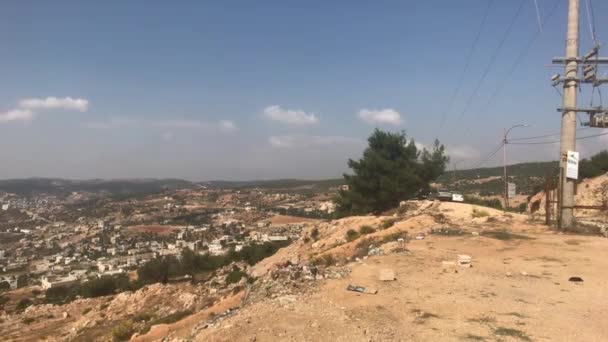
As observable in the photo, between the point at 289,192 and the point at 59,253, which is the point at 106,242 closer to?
the point at 59,253

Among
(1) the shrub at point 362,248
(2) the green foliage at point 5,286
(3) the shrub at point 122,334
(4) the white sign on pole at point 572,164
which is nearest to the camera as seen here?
(3) the shrub at point 122,334

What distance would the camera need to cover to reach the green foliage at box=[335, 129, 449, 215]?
1150 inches

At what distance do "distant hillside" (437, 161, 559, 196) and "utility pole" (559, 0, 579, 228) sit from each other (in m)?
21.0

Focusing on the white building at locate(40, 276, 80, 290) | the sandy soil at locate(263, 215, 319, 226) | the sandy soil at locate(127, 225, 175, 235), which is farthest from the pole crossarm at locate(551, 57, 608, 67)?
the sandy soil at locate(127, 225, 175, 235)

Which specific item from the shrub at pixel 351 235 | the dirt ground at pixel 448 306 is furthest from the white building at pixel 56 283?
the dirt ground at pixel 448 306

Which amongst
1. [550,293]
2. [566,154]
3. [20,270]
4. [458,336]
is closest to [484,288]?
[550,293]

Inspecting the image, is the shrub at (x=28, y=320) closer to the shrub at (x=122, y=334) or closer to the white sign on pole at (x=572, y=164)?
the shrub at (x=122, y=334)

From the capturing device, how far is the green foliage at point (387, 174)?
29.2 m

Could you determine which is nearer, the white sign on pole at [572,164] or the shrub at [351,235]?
the white sign on pole at [572,164]

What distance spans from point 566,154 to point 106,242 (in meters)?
98.0

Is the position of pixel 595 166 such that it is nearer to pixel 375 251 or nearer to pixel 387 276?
pixel 375 251

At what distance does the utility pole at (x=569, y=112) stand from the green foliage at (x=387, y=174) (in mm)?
13423

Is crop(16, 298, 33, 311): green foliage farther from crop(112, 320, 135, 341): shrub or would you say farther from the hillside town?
crop(112, 320, 135, 341): shrub

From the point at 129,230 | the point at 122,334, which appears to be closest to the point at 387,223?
the point at 122,334
